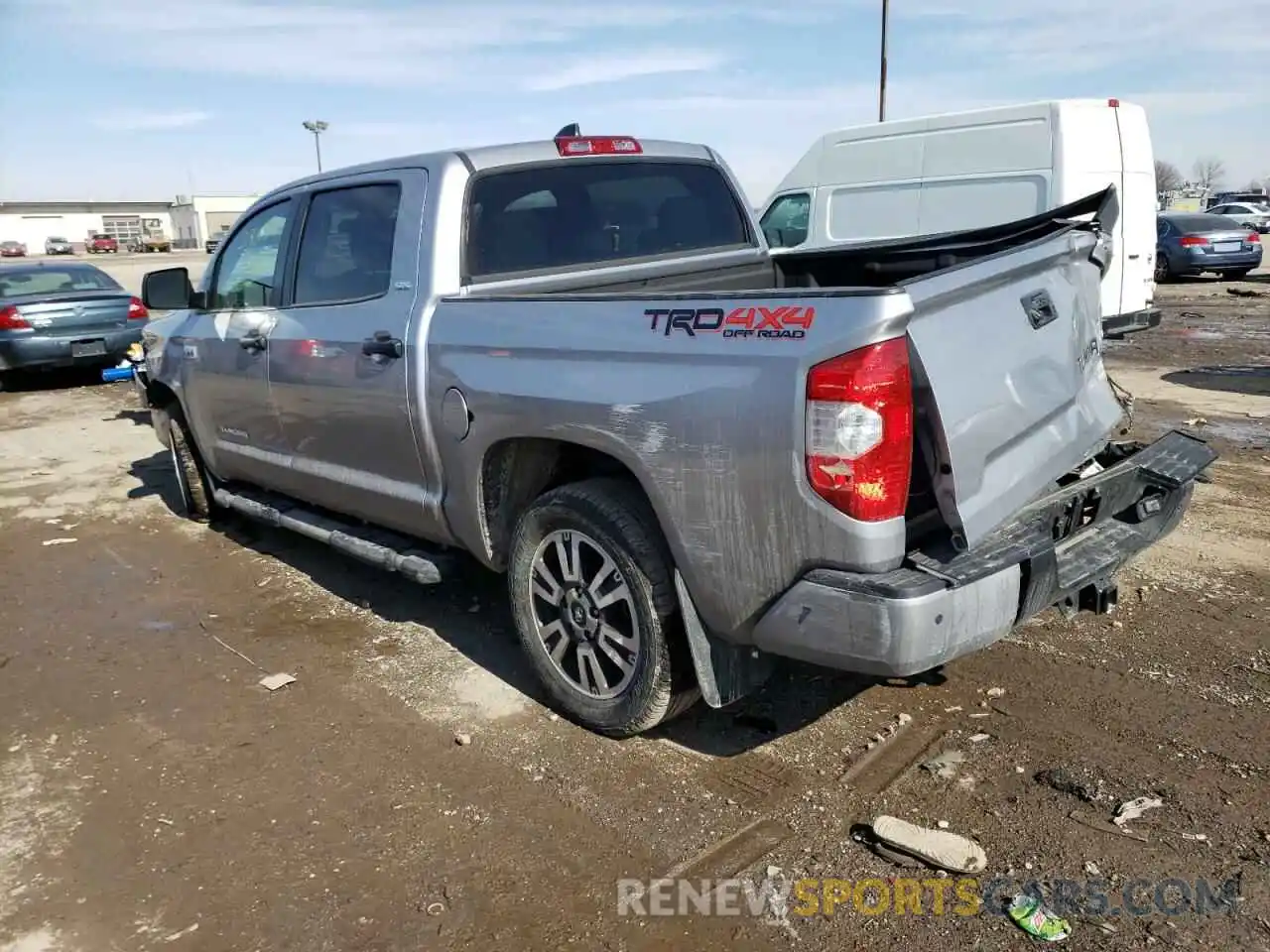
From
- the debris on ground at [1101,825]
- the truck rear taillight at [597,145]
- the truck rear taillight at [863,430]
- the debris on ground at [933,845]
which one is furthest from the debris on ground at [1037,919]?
the truck rear taillight at [597,145]

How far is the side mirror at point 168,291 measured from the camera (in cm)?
570

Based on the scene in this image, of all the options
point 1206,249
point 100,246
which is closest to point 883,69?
point 1206,249

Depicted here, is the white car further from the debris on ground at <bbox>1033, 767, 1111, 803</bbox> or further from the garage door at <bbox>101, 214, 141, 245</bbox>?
the garage door at <bbox>101, 214, 141, 245</bbox>

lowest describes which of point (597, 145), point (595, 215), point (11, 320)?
point (11, 320)

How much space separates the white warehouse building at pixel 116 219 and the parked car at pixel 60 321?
74.0 meters

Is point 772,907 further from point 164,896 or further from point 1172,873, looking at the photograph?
point 164,896

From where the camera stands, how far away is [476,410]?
3658 millimetres

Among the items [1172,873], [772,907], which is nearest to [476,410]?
[772,907]

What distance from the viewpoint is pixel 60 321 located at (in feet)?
40.8

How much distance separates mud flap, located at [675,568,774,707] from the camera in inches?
122

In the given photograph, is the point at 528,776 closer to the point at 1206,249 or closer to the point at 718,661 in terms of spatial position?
the point at 718,661

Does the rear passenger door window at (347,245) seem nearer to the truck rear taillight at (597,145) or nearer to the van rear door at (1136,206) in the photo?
the truck rear taillight at (597,145)

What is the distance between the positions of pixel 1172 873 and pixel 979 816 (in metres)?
0.51

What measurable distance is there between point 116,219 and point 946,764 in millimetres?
109453
